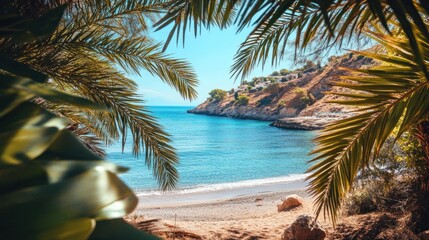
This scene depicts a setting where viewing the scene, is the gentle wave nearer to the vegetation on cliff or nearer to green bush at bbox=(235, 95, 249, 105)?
the vegetation on cliff

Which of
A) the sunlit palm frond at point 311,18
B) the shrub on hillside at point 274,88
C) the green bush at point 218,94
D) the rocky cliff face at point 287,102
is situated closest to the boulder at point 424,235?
the sunlit palm frond at point 311,18

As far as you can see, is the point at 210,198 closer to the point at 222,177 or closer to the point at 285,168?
the point at 222,177

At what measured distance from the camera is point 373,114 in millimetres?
3287

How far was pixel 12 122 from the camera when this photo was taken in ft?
0.78

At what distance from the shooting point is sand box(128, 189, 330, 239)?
7406 millimetres

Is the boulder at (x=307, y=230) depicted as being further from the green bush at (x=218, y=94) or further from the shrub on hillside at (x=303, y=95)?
the green bush at (x=218, y=94)

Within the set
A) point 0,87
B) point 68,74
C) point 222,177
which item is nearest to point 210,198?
point 222,177

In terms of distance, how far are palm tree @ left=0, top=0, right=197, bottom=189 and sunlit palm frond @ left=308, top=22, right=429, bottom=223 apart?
2211mm

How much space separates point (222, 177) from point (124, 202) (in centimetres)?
2141

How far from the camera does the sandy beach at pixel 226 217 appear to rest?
738cm

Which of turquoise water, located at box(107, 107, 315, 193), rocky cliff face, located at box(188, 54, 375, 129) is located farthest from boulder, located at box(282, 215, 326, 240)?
rocky cliff face, located at box(188, 54, 375, 129)

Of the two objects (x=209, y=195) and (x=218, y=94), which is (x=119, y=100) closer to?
(x=209, y=195)

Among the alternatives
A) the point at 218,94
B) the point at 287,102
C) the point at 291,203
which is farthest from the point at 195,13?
the point at 218,94

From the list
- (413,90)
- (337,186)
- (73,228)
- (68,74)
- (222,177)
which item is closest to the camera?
(73,228)
